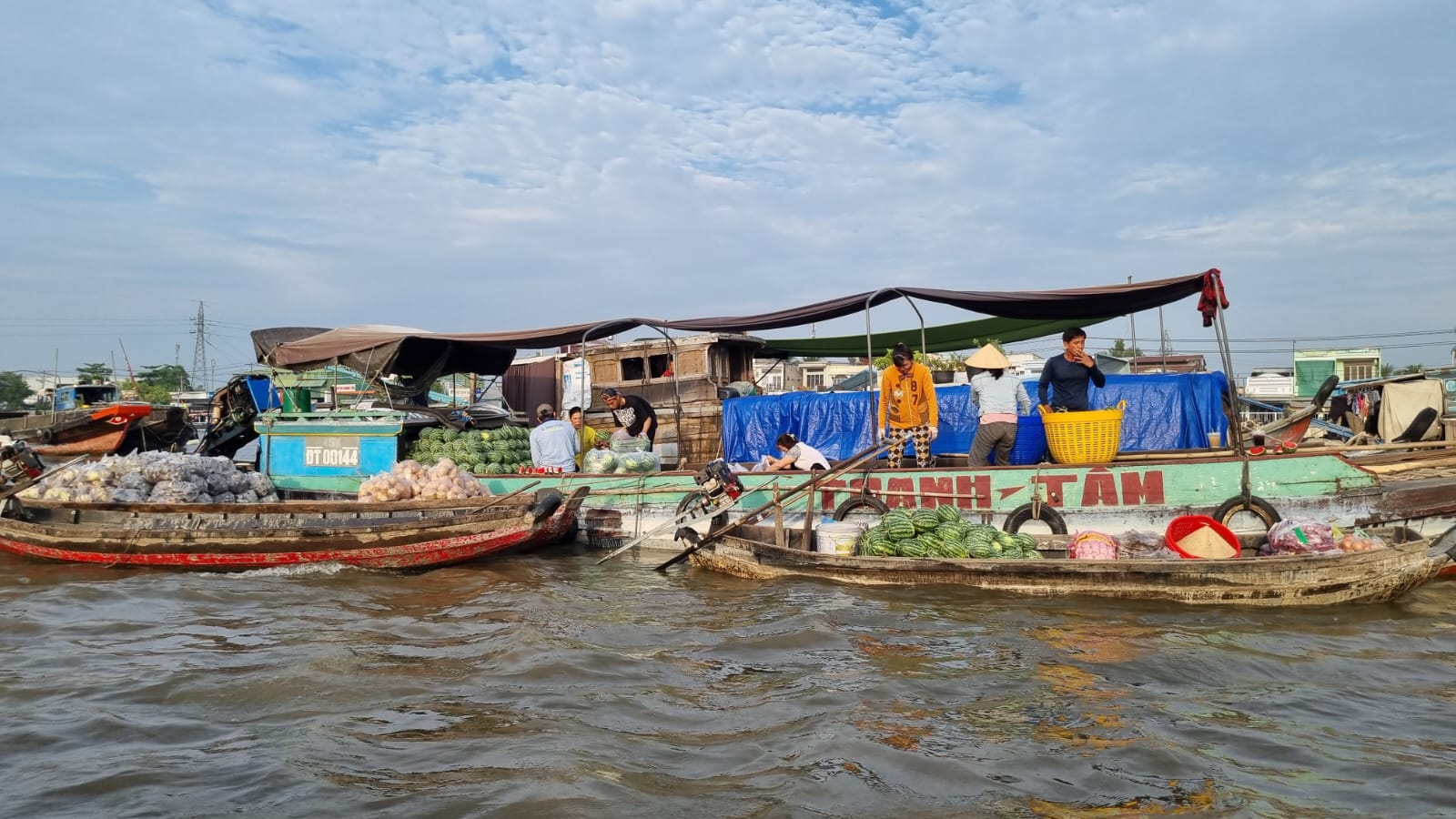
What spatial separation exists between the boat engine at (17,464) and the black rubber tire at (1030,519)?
11882mm

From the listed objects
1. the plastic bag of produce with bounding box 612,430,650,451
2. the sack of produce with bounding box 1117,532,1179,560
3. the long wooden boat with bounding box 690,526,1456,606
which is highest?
the plastic bag of produce with bounding box 612,430,650,451

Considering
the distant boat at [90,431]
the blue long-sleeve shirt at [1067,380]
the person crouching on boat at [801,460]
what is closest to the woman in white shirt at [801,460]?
the person crouching on boat at [801,460]

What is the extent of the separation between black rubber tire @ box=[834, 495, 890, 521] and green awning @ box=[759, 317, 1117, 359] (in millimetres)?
1702

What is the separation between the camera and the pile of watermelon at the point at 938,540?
782 cm

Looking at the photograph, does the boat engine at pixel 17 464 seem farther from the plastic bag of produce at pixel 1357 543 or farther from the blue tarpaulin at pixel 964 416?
the plastic bag of produce at pixel 1357 543

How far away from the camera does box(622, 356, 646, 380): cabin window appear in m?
16.2

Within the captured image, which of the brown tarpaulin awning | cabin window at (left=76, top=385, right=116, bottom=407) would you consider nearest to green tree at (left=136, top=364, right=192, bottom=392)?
cabin window at (left=76, top=385, right=116, bottom=407)

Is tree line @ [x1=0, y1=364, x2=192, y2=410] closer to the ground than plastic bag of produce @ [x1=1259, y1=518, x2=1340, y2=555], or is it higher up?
higher up

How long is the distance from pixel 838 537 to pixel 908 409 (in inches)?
76.3

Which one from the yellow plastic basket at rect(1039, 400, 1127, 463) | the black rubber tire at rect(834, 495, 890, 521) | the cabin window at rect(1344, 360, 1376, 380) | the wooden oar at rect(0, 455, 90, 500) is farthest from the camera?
the cabin window at rect(1344, 360, 1376, 380)

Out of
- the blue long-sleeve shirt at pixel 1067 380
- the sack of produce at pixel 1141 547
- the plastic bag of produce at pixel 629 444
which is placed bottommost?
the sack of produce at pixel 1141 547

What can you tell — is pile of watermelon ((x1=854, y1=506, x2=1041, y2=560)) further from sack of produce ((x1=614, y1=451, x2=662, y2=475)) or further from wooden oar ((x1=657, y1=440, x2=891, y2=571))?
sack of produce ((x1=614, y1=451, x2=662, y2=475))

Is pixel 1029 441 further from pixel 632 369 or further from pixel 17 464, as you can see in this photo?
pixel 17 464

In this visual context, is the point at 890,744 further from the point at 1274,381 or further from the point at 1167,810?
the point at 1274,381
